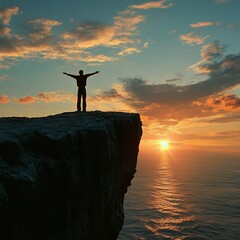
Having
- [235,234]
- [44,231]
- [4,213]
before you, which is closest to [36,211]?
[44,231]

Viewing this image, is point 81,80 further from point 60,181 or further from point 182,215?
point 182,215

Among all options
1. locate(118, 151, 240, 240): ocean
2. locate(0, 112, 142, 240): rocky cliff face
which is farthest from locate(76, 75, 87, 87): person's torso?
locate(118, 151, 240, 240): ocean

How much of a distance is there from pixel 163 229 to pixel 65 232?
82.4m

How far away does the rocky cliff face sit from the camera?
1019 cm

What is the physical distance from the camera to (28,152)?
40.9 feet

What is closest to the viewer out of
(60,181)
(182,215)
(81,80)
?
(60,181)

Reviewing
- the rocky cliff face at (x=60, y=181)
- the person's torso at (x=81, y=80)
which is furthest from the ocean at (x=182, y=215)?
the rocky cliff face at (x=60, y=181)

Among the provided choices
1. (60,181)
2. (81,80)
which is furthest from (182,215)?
(60,181)

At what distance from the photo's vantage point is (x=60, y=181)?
1320cm

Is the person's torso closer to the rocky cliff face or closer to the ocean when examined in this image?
the rocky cliff face

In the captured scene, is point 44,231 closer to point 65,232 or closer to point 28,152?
point 65,232

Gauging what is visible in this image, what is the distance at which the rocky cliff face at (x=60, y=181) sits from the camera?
401 inches

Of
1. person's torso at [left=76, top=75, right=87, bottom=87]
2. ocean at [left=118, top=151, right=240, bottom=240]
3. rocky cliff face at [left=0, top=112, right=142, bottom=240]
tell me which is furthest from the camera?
ocean at [left=118, top=151, right=240, bottom=240]

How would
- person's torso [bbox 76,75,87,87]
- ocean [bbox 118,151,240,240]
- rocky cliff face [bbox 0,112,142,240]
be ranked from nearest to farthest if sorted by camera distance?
rocky cliff face [bbox 0,112,142,240], person's torso [bbox 76,75,87,87], ocean [bbox 118,151,240,240]
